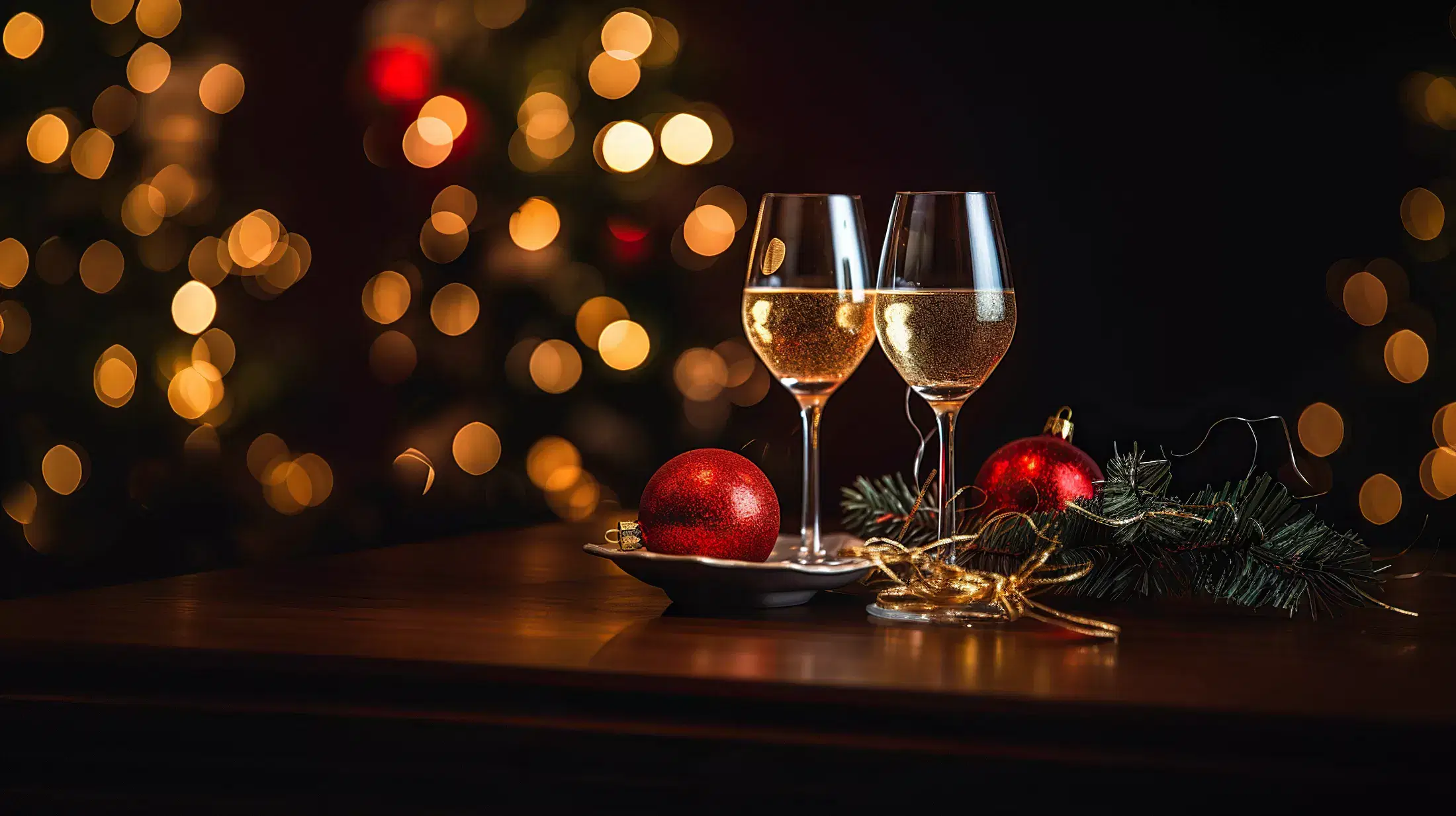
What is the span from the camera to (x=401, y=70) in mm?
2193

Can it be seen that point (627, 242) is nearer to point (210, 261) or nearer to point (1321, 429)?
point (210, 261)

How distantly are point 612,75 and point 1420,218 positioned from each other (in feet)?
3.86

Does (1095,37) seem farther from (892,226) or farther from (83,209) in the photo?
(83,209)

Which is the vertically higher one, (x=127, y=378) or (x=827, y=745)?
(x=127, y=378)

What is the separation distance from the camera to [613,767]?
590 mm

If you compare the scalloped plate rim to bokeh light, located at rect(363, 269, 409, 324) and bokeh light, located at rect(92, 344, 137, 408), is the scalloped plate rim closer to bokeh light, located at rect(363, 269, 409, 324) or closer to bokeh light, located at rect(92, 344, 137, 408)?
bokeh light, located at rect(363, 269, 409, 324)

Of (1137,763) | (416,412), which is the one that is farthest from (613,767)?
(416,412)

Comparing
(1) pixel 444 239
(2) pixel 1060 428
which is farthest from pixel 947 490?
(1) pixel 444 239

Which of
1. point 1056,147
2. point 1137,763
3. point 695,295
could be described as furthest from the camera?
point 695,295

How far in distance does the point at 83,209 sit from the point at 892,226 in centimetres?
175

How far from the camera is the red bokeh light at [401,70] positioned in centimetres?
219

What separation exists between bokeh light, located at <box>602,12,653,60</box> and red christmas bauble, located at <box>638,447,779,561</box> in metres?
1.40

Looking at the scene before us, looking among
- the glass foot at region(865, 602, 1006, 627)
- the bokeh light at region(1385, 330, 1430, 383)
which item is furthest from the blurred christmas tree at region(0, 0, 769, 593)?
the glass foot at region(865, 602, 1006, 627)

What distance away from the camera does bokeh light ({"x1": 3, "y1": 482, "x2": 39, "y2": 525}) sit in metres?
2.10
